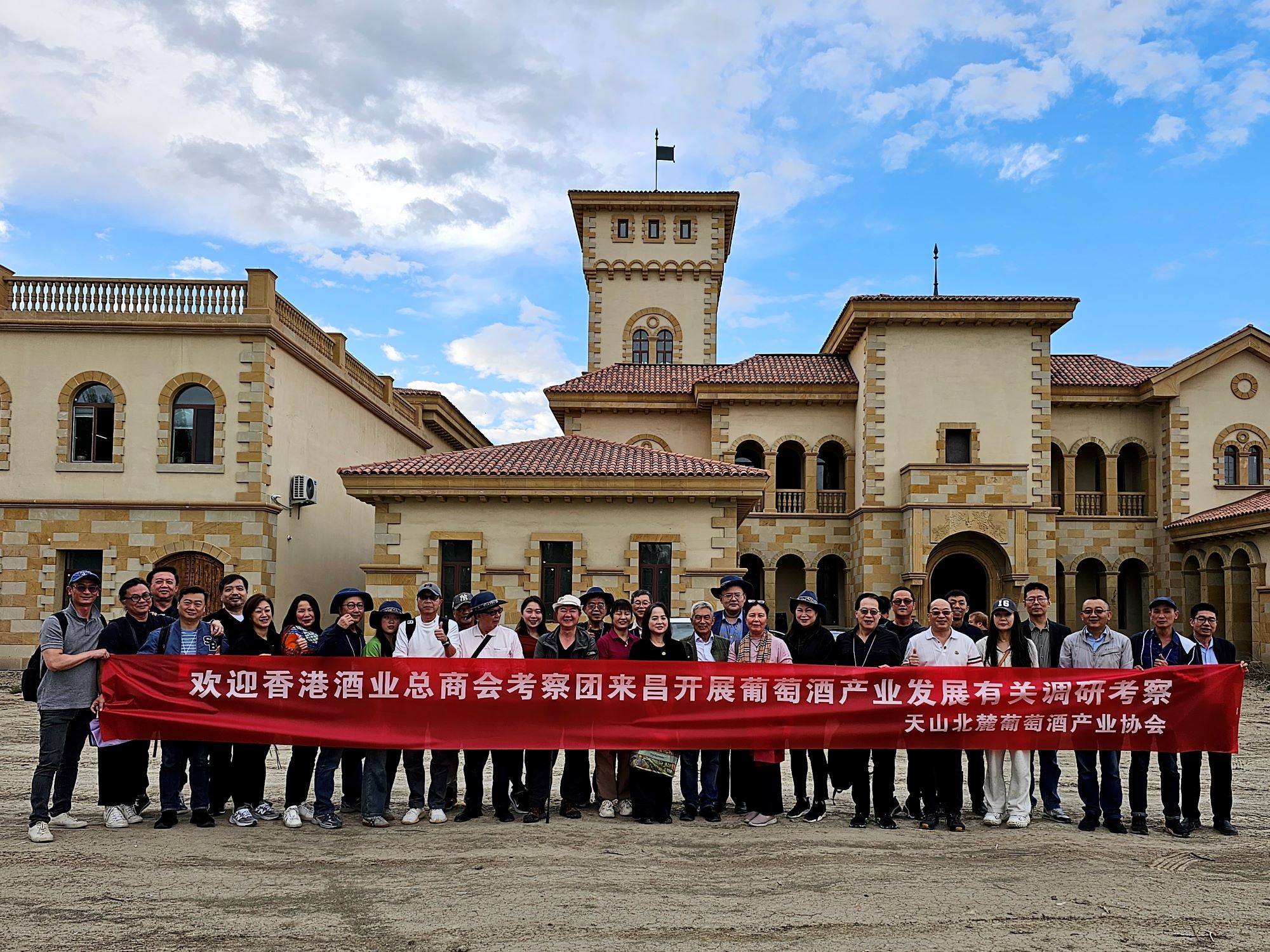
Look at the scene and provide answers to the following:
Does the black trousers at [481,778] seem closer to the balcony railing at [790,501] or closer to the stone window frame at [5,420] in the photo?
the stone window frame at [5,420]

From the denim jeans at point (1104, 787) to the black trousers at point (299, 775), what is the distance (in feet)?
20.1

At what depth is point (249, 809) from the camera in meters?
7.45

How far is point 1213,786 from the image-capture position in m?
7.67

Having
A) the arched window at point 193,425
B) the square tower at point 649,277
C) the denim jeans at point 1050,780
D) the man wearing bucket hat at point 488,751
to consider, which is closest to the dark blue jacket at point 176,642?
the man wearing bucket hat at point 488,751

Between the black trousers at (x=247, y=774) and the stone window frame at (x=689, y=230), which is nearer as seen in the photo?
the black trousers at (x=247, y=774)

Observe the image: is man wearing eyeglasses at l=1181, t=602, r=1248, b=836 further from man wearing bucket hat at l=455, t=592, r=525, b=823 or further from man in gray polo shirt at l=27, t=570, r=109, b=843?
man in gray polo shirt at l=27, t=570, r=109, b=843

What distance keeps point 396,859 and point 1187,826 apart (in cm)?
596

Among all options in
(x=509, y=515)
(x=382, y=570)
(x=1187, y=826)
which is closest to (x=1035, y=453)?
(x=509, y=515)

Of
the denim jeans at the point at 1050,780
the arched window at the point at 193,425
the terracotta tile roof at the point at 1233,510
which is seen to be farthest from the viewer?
the terracotta tile roof at the point at 1233,510

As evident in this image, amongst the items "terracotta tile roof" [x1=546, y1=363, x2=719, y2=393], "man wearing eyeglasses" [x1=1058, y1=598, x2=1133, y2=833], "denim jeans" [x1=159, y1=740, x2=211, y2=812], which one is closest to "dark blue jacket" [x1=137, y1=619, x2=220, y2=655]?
"denim jeans" [x1=159, y1=740, x2=211, y2=812]

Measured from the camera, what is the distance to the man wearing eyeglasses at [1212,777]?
753cm

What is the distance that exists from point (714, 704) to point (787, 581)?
21.0m

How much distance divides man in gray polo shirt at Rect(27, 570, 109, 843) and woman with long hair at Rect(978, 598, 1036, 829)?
274 inches

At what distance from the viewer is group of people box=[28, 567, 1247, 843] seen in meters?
7.42
